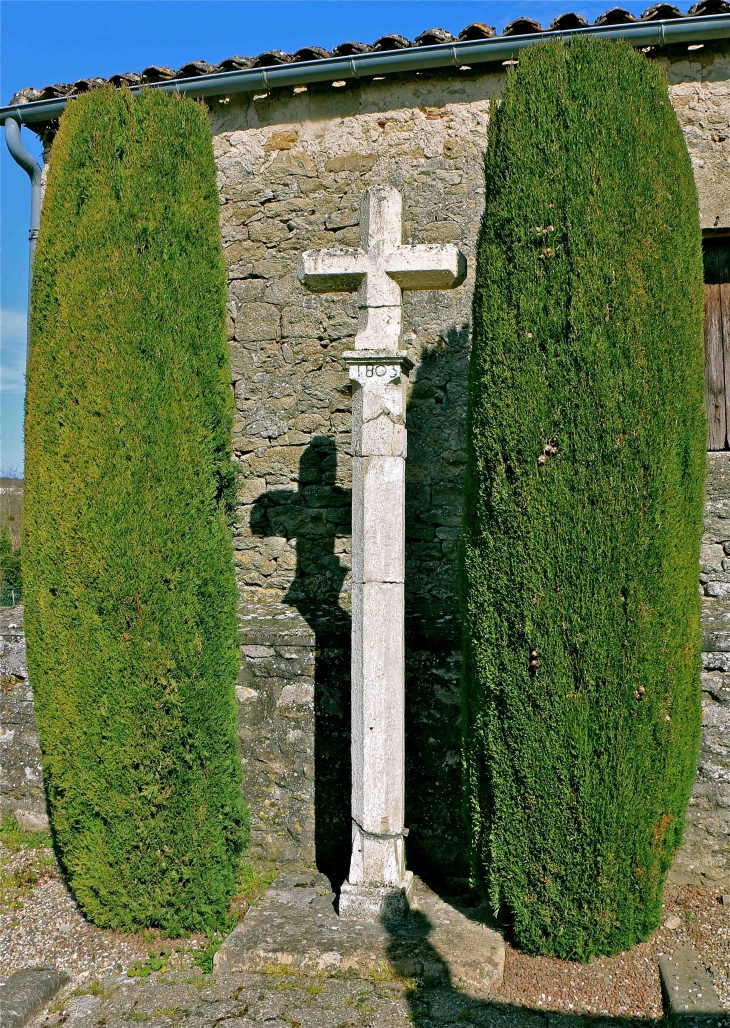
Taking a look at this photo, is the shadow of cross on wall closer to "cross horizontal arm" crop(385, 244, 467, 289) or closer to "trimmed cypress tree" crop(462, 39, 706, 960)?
"trimmed cypress tree" crop(462, 39, 706, 960)

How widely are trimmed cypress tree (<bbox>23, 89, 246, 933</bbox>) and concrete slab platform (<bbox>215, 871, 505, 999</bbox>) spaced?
0.43m

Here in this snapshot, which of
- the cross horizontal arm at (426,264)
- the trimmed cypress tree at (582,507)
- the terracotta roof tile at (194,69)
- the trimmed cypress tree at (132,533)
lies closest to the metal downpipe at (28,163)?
the terracotta roof tile at (194,69)

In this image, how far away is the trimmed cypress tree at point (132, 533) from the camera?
3.96 meters

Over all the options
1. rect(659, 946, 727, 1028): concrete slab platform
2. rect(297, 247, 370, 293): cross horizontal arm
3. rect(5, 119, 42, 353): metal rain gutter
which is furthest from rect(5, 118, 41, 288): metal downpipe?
rect(659, 946, 727, 1028): concrete slab platform

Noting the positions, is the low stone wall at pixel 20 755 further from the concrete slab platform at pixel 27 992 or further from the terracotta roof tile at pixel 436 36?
the terracotta roof tile at pixel 436 36

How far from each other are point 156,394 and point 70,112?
5.59 feet

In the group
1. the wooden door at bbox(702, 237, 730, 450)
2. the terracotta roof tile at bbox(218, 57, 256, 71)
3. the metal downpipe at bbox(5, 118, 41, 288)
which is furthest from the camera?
the metal downpipe at bbox(5, 118, 41, 288)

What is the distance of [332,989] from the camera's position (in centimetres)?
338

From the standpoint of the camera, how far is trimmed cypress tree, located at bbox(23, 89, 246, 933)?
3.96 meters

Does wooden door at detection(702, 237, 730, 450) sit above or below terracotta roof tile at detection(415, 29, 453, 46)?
below

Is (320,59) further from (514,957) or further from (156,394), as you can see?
(514,957)

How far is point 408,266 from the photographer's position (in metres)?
3.96

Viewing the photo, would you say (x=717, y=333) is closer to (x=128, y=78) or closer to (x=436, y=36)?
(x=436, y=36)

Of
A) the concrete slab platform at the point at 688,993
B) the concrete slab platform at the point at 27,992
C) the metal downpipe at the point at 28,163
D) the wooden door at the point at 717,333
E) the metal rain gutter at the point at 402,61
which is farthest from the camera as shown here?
the metal downpipe at the point at 28,163
